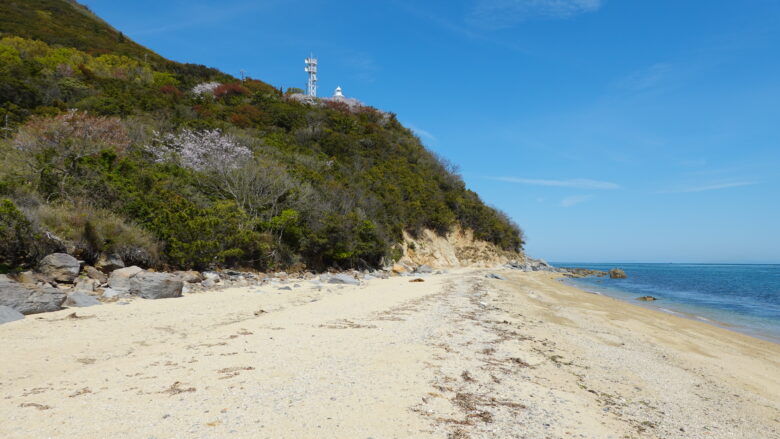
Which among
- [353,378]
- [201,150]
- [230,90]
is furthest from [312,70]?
[353,378]

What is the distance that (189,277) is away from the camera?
37.7ft

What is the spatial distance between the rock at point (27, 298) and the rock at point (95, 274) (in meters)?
2.56

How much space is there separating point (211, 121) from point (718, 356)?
3101cm

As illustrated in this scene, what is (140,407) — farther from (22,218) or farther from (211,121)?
(211,121)

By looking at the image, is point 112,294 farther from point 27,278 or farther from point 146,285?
point 27,278

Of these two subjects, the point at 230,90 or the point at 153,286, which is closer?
the point at 153,286

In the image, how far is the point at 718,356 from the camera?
25.7 feet

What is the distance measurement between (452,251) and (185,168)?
23949mm

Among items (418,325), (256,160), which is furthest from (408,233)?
(418,325)

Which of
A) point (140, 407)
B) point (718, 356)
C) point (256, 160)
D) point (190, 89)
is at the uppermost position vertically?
point (190, 89)

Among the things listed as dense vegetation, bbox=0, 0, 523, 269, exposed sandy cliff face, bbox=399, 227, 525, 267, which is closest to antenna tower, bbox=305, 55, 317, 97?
dense vegetation, bbox=0, 0, 523, 269

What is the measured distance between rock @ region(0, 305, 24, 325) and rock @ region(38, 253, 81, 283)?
2826 mm

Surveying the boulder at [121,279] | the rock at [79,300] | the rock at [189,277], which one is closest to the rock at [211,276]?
the rock at [189,277]

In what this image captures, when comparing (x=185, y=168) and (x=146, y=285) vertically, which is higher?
(x=185, y=168)
